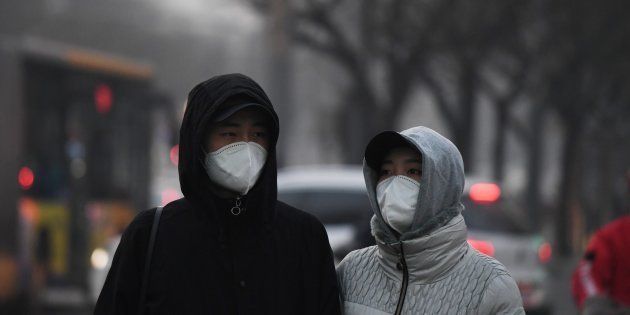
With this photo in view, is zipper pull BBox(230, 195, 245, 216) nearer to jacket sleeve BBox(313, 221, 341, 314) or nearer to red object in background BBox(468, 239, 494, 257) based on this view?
jacket sleeve BBox(313, 221, 341, 314)

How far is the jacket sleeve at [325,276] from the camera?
386cm

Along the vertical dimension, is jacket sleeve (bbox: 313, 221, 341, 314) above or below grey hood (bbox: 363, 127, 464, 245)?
below

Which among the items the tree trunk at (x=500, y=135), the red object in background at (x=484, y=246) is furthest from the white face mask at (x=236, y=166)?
the tree trunk at (x=500, y=135)

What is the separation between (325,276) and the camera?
3.90m

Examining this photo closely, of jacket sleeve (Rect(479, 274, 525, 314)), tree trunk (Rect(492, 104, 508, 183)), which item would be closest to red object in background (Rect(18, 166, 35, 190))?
jacket sleeve (Rect(479, 274, 525, 314))

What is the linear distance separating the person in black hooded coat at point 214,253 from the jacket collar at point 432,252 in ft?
0.71

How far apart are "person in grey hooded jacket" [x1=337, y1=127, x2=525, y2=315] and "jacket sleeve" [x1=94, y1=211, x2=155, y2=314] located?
60 centimetres

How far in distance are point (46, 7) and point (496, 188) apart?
38.7 meters

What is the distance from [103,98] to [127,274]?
1286 centimetres

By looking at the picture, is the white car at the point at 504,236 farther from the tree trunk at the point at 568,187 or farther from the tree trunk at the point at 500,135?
the tree trunk at the point at 500,135

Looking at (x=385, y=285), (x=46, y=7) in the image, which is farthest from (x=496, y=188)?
(x=46, y=7)

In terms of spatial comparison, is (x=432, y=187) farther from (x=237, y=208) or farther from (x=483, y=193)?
(x=483, y=193)

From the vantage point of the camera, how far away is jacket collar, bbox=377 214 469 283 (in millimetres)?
3715

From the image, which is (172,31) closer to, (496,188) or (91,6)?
(91,6)
